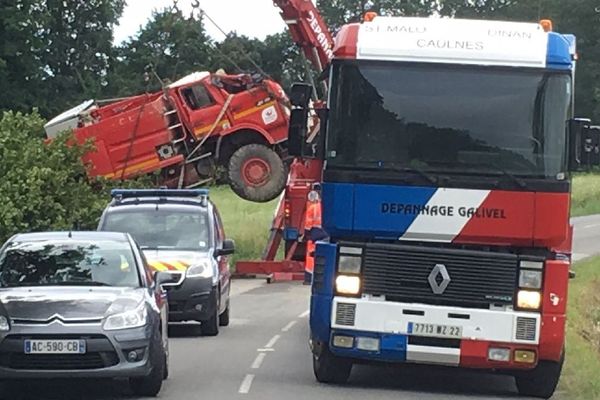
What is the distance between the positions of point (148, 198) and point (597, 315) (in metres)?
9.83

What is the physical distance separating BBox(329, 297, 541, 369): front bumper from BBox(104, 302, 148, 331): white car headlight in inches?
79.0

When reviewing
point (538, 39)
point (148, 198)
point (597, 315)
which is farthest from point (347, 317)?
point (597, 315)

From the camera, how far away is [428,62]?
13039 mm

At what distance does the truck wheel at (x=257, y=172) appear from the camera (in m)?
29.8

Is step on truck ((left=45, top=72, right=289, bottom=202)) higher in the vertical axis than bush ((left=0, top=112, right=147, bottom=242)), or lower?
higher

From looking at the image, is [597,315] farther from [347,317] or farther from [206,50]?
[206,50]

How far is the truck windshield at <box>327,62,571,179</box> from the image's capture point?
13.0 meters

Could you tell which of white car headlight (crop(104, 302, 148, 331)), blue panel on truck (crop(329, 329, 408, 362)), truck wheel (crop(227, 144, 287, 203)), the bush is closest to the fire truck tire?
blue panel on truck (crop(329, 329, 408, 362))

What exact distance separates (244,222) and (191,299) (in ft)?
74.2

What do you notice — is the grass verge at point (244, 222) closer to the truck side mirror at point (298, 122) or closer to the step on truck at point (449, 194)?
the truck side mirror at point (298, 122)

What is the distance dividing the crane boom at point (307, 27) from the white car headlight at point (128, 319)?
53.3 ft

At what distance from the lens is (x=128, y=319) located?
1203 cm

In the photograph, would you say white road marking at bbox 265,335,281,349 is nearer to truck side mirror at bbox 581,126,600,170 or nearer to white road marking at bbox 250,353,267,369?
white road marking at bbox 250,353,267,369

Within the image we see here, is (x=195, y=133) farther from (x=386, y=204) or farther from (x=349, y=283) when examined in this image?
(x=386, y=204)
